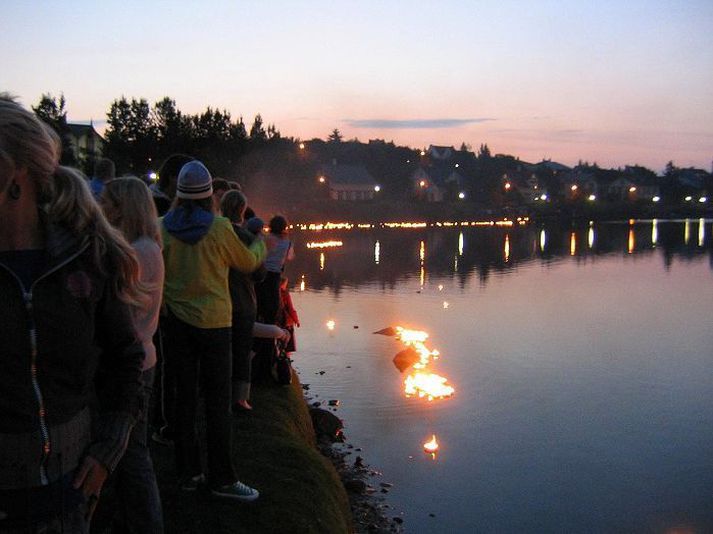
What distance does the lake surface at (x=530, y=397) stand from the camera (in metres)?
8.31

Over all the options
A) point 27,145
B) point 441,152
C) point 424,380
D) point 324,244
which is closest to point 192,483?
point 27,145

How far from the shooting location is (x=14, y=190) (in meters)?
2.26

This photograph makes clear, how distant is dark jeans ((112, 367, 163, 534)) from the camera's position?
3.51 meters

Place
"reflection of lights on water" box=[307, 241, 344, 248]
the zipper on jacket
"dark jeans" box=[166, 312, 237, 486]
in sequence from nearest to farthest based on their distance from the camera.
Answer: the zipper on jacket < "dark jeans" box=[166, 312, 237, 486] < "reflection of lights on water" box=[307, 241, 344, 248]

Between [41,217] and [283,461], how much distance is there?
397cm

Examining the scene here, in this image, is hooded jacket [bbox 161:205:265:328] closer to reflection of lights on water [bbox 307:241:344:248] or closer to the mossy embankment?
the mossy embankment

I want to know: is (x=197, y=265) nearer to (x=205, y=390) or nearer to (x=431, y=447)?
(x=205, y=390)

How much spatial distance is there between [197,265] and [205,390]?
83cm

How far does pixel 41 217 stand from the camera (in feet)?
7.63

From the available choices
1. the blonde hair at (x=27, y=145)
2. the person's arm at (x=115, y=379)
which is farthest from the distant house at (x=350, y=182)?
the blonde hair at (x=27, y=145)

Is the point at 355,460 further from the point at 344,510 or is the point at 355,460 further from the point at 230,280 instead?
the point at 230,280

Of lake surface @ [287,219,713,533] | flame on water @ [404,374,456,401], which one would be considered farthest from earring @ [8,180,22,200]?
flame on water @ [404,374,456,401]

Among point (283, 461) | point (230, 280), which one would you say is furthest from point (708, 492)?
point (230, 280)

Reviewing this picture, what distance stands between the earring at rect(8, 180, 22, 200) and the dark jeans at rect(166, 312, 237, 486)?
243cm
